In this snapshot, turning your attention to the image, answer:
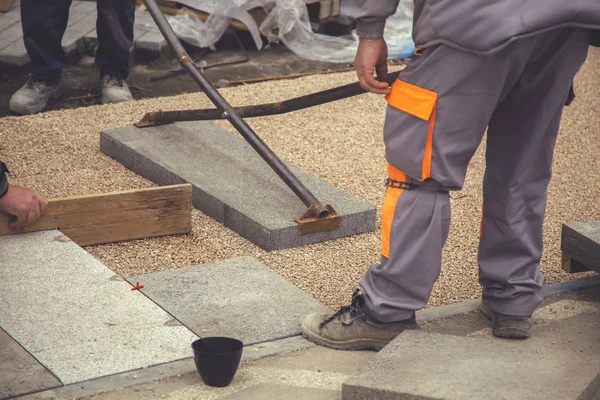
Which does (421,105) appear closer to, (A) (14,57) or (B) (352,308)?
(B) (352,308)

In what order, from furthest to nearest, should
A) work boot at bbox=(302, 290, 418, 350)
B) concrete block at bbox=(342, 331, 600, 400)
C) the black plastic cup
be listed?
work boot at bbox=(302, 290, 418, 350) < the black plastic cup < concrete block at bbox=(342, 331, 600, 400)

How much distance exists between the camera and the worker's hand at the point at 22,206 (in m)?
3.48

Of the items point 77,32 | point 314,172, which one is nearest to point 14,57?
point 77,32

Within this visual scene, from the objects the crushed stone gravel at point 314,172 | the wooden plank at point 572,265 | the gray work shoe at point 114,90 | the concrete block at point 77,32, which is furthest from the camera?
the concrete block at point 77,32

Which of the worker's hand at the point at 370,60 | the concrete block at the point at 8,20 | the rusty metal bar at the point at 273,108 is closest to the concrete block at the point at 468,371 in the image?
the worker's hand at the point at 370,60

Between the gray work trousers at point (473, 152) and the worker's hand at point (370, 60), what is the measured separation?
94 millimetres

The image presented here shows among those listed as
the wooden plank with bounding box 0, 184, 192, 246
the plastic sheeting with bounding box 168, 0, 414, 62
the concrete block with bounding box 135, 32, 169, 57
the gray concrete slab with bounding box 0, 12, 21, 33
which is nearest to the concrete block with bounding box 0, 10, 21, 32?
the gray concrete slab with bounding box 0, 12, 21, 33

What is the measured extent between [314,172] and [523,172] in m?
1.86

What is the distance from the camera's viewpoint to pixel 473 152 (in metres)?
2.82

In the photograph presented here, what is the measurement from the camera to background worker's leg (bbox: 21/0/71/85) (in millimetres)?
5371

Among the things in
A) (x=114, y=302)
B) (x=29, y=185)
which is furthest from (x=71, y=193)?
(x=114, y=302)

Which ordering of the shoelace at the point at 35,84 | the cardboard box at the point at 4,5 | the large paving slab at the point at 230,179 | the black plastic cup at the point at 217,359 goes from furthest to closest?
the cardboard box at the point at 4,5
the shoelace at the point at 35,84
the large paving slab at the point at 230,179
the black plastic cup at the point at 217,359

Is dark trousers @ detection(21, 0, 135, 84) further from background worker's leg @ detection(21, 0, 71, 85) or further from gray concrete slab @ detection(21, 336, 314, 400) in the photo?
gray concrete slab @ detection(21, 336, 314, 400)

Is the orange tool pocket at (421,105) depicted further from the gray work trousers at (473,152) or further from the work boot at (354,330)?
the work boot at (354,330)
